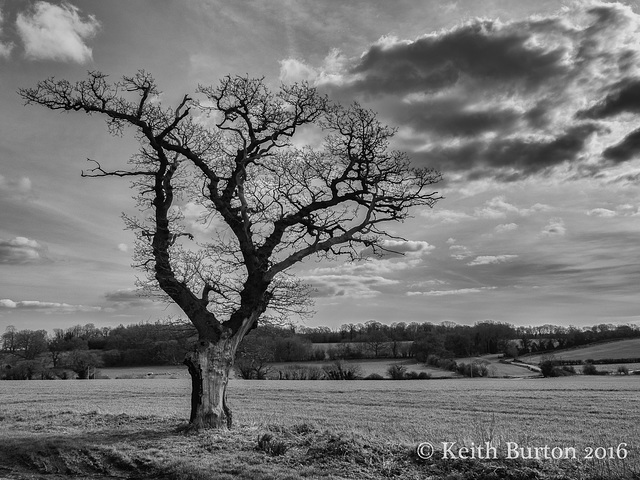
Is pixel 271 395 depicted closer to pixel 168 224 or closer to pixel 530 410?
pixel 530 410

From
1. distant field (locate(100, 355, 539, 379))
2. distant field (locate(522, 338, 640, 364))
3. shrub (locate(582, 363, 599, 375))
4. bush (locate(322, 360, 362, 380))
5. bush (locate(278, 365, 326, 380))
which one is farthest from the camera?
distant field (locate(522, 338, 640, 364))

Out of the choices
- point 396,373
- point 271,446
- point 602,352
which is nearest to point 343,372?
point 396,373

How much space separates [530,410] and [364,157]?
23.5 metres

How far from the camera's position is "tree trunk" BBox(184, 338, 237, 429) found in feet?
45.6

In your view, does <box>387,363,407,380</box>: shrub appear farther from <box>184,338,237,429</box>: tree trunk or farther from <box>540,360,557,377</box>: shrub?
<box>184,338,237,429</box>: tree trunk

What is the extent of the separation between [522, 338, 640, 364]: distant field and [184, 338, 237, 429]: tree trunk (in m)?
98.8

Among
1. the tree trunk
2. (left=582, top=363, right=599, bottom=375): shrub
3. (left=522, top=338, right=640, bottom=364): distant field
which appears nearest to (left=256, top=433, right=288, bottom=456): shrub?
the tree trunk

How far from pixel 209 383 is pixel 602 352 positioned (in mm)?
115048

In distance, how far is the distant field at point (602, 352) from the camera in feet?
336

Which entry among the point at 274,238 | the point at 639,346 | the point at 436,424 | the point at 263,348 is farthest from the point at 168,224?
the point at 639,346

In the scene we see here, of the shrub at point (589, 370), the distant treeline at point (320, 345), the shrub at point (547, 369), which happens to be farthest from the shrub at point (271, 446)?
the shrub at point (589, 370)

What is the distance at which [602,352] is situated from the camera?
108m

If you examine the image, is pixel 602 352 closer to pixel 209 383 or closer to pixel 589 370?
pixel 589 370

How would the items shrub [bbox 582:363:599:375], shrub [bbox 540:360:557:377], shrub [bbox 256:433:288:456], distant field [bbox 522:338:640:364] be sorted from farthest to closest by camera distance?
1. distant field [bbox 522:338:640:364]
2. shrub [bbox 582:363:599:375]
3. shrub [bbox 540:360:557:377]
4. shrub [bbox 256:433:288:456]
